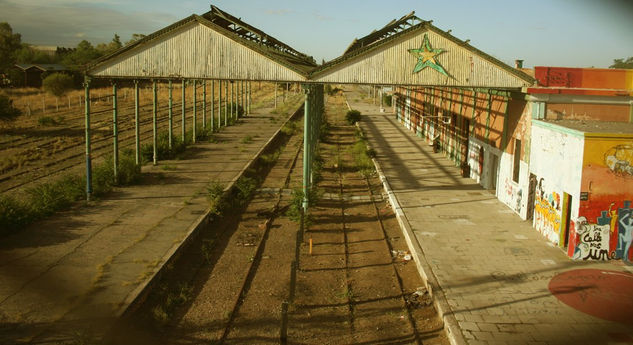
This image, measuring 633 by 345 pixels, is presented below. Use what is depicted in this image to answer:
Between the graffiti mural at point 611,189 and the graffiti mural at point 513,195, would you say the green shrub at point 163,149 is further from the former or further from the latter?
the graffiti mural at point 611,189

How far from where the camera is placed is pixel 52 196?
14922 millimetres

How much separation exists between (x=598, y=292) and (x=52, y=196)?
13565 millimetres

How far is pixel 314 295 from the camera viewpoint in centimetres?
1015

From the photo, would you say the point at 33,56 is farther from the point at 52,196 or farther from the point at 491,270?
the point at 491,270

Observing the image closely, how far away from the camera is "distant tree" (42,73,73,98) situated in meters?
51.0

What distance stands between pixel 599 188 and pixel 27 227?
523 inches

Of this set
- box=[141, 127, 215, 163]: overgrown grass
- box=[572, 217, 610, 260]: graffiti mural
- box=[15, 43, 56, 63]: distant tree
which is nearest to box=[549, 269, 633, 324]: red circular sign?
box=[572, 217, 610, 260]: graffiti mural

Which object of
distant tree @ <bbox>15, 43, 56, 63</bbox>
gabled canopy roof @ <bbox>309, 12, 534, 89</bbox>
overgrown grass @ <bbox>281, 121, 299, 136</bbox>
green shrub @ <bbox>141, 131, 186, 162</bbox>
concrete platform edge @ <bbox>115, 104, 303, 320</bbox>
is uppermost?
distant tree @ <bbox>15, 43, 56, 63</bbox>

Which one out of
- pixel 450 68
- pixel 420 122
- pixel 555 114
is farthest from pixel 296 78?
pixel 420 122

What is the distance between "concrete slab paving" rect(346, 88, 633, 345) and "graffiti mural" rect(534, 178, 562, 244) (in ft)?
0.96

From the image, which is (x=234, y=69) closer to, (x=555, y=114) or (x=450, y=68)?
(x=450, y=68)

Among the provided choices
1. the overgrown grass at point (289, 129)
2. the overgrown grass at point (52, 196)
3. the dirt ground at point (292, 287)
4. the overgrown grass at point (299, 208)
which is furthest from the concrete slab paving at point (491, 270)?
the overgrown grass at point (289, 129)

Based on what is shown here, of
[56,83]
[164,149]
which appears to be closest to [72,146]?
[164,149]

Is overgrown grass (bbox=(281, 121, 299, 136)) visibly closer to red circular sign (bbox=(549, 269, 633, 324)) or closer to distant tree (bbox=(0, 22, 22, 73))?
distant tree (bbox=(0, 22, 22, 73))
